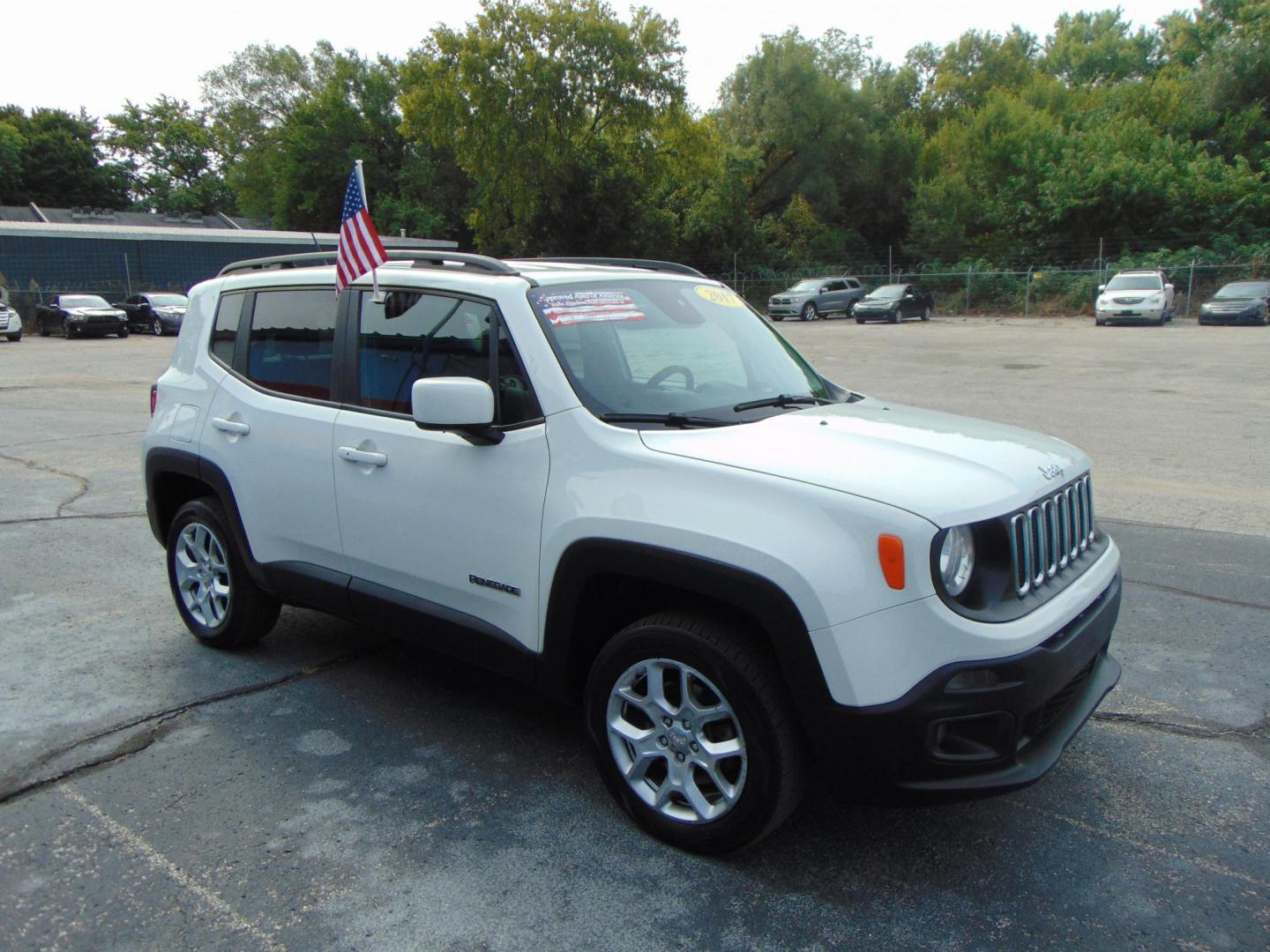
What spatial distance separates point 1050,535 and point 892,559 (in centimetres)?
79

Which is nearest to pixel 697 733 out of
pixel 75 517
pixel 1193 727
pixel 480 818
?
pixel 480 818

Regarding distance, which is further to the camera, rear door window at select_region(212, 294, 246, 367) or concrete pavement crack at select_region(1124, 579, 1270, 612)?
concrete pavement crack at select_region(1124, 579, 1270, 612)

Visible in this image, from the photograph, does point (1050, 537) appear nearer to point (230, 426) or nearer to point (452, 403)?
point (452, 403)

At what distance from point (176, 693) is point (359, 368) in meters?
1.65

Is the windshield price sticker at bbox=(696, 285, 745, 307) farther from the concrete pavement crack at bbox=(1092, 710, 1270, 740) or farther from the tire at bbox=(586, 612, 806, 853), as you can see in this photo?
the concrete pavement crack at bbox=(1092, 710, 1270, 740)

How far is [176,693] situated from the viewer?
425 centimetres

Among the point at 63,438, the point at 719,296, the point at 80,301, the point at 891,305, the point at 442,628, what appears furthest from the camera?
the point at 891,305

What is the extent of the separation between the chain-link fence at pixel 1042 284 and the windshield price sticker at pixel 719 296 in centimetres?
3902

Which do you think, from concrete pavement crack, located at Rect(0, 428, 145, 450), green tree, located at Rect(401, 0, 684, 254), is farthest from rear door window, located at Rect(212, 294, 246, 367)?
green tree, located at Rect(401, 0, 684, 254)

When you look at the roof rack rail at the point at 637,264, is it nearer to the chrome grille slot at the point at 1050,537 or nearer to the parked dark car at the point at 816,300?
the chrome grille slot at the point at 1050,537

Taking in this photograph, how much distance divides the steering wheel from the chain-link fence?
3979cm

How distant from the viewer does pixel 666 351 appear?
3717 mm

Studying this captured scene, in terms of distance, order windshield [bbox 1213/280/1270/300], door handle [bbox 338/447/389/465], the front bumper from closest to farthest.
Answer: door handle [bbox 338/447/389/465]
windshield [bbox 1213/280/1270/300]
the front bumper

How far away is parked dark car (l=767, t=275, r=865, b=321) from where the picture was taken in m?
38.9
